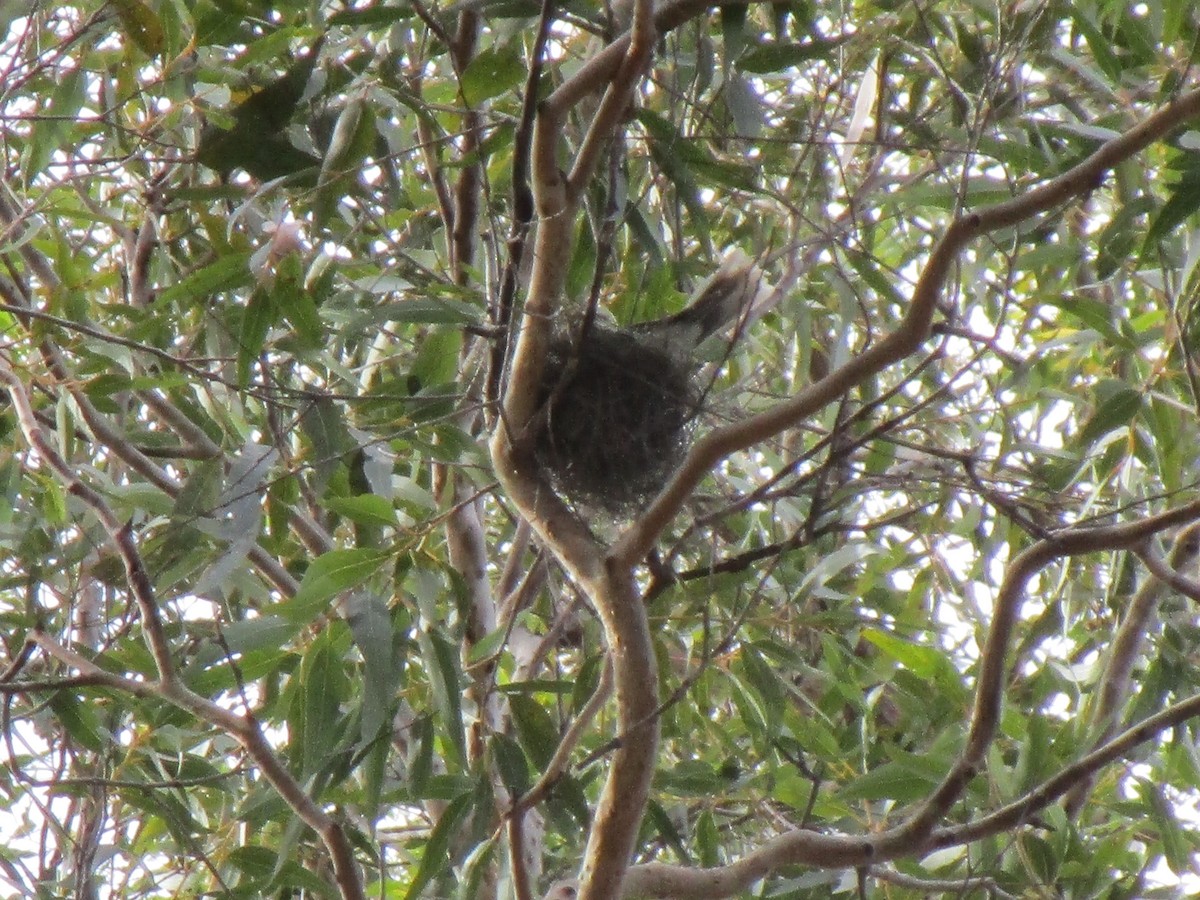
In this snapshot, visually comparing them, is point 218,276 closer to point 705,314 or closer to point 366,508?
point 366,508

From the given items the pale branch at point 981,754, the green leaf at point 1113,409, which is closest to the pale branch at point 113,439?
the pale branch at point 981,754

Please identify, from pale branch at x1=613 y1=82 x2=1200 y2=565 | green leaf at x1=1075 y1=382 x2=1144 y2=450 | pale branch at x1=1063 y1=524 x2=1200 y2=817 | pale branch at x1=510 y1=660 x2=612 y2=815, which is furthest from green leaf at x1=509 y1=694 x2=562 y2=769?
green leaf at x1=1075 y1=382 x2=1144 y2=450

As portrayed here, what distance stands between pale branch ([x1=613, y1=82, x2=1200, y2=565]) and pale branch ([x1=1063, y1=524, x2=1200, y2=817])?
0.83 m

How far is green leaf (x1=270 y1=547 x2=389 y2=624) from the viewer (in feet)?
4.89

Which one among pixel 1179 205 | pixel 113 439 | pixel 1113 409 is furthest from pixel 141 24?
pixel 1113 409

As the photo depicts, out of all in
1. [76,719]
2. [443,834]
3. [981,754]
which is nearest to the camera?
[981,754]

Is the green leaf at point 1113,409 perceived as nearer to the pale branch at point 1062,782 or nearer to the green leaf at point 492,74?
the pale branch at point 1062,782

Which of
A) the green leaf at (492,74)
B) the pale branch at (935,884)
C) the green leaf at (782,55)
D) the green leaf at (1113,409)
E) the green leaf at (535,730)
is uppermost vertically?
the green leaf at (782,55)

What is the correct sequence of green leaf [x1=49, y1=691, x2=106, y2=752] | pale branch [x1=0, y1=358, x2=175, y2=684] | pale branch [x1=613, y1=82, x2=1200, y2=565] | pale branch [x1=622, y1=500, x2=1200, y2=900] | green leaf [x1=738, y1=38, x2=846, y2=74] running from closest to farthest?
1. pale branch [x1=613, y1=82, x2=1200, y2=565]
2. pale branch [x1=622, y1=500, x2=1200, y2=900]
3. pale branch [x1=0, y1=358, x2=175, y2=684]
4. green leaf [x1=738, y1=38, x2=846, y2=74]
5. green leaf [x1=49, y1=691, x2=106, y2=752]

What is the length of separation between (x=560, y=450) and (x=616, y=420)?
0.26 feet

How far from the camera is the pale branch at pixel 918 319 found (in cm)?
115

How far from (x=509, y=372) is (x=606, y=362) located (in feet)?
0.67

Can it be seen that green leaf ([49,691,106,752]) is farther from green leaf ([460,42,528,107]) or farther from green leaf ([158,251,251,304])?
green leaf ([460,42,528,107])

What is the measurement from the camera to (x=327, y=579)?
1493mm
